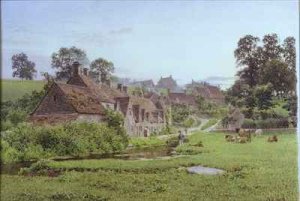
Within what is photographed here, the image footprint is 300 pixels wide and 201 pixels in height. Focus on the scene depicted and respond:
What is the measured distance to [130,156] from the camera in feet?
12.6

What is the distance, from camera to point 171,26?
379 cm

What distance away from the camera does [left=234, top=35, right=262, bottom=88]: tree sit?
3.70 metres

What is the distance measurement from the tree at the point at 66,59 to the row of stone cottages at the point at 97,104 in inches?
1.7

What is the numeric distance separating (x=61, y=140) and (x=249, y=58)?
111cm

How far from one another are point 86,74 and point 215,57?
71cm

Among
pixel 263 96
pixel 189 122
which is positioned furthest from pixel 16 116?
pixel 263 96

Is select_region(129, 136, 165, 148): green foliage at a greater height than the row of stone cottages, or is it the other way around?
the row of stone cottages

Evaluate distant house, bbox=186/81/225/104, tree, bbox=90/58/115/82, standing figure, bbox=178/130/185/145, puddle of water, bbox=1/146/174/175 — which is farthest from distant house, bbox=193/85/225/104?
tree, bbox=90/58/115/82

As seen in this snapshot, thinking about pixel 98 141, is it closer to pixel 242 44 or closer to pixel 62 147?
pixel 62 147

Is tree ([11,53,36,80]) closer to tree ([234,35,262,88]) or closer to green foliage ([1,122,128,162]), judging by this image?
green foliage ([1,122,128,162])

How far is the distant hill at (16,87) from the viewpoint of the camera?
3.82 meters

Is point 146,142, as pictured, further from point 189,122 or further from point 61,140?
point 61,140

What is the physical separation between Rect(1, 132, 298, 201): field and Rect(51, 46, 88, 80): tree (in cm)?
49

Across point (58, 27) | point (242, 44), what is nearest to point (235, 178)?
point (242, 44)
